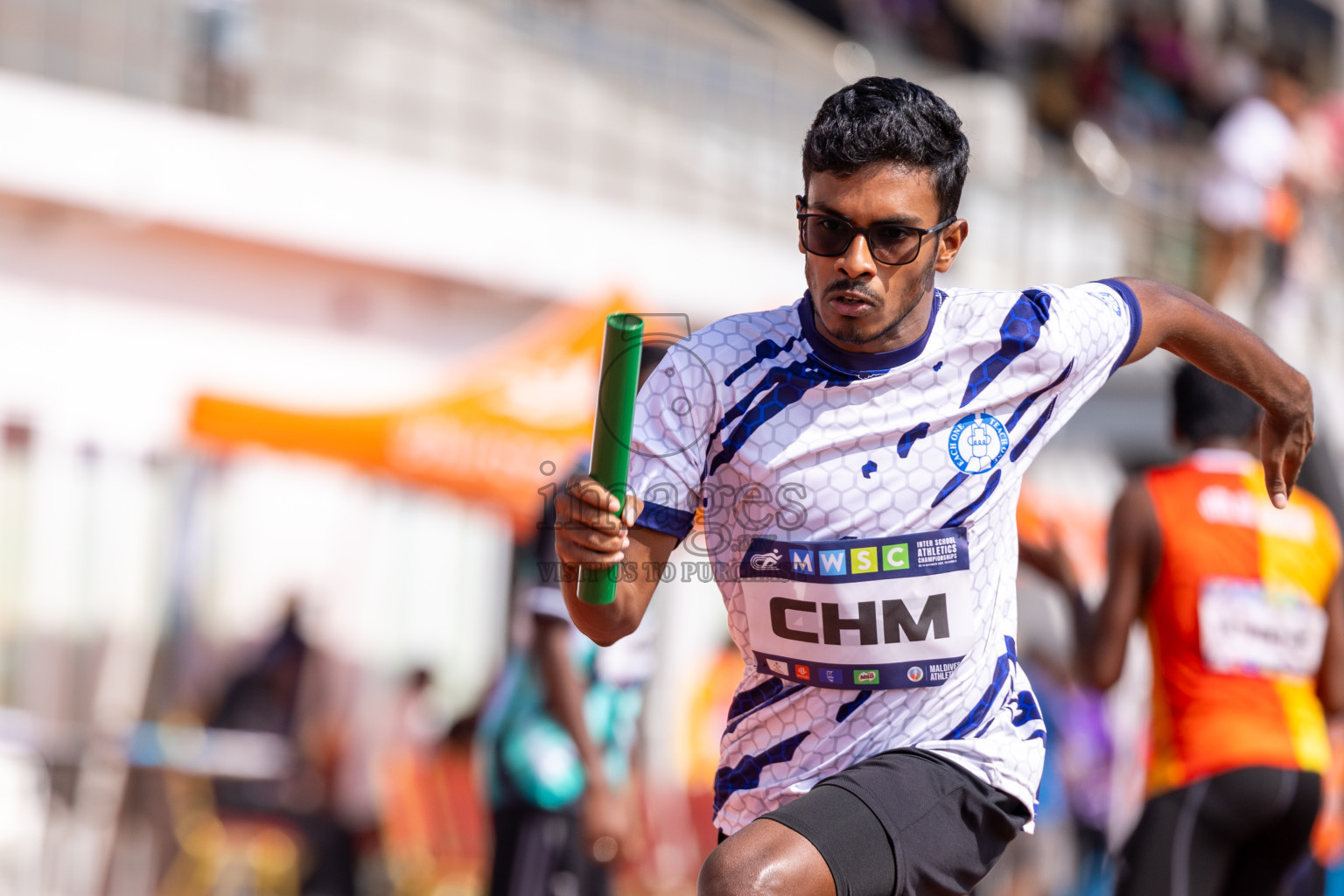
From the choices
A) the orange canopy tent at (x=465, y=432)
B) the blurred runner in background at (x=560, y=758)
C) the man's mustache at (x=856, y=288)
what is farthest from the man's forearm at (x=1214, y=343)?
the orange canopy tent at (x=465, y=432)

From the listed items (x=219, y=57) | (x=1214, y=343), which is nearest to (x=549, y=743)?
(x=1214, y=343)

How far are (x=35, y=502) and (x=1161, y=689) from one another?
20.4 feet

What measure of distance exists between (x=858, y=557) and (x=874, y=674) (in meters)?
0.23

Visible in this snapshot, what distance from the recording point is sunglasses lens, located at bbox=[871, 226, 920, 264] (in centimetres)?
298

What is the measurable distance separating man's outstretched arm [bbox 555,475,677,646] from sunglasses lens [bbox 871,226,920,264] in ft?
2.21

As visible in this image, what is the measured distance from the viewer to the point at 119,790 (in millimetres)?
7938

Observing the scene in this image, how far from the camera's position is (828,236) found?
3.01m

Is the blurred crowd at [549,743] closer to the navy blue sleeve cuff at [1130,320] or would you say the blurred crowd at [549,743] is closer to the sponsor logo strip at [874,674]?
the navy blue sleeve cuff at [1130,320]

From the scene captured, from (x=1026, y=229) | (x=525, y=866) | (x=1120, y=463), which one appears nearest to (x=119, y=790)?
(x=525, y=866)

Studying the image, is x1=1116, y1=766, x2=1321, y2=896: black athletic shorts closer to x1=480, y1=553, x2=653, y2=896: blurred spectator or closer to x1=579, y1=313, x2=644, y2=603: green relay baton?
x1=480, y1=553, x2=653, y2=896: blurred spectator

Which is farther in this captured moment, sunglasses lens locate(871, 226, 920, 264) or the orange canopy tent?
the orange canopy tent

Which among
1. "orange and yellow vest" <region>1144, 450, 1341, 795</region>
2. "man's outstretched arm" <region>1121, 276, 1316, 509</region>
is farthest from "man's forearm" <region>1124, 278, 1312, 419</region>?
"orange and yellow vest" <region>1144, 450, 1341, 795</region>

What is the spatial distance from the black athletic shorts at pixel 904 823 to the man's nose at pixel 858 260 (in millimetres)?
936

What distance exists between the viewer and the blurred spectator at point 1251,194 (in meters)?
9.34
